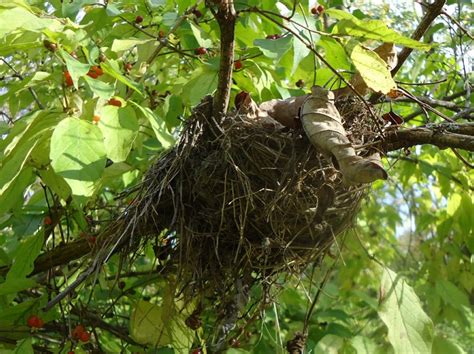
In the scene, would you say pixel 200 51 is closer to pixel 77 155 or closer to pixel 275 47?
pixel 275 47

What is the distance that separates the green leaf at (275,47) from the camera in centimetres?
166

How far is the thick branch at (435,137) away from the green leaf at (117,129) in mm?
622

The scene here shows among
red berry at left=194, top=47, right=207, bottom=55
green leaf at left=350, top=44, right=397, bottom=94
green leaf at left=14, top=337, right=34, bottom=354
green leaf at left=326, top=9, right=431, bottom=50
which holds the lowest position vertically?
green leaf at left=14, top=337, right=34, bottom=354

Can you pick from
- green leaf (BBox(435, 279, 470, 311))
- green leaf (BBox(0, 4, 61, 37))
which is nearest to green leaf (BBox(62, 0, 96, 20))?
green leaf (BBox(0, 4, 61, 37))

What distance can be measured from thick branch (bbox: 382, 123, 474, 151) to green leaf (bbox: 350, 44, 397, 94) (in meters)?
0.15

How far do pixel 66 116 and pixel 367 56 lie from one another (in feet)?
2.46

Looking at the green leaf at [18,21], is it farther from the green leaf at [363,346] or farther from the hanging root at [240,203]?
the green leaf at [363,346]

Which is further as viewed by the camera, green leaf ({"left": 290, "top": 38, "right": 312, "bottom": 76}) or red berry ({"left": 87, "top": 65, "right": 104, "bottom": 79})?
red berry ({"left": 87, "top": 65, "right": 104, "bottom": 79})

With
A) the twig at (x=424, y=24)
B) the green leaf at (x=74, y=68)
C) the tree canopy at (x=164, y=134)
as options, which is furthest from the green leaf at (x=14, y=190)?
the twig at (x=424, y=24)

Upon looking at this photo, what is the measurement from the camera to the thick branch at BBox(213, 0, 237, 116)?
147 centimetres

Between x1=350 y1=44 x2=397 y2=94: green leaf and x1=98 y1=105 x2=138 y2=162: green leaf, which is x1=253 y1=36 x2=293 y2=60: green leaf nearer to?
x1=350 y1=44 x2=397 y2=94: green leaf

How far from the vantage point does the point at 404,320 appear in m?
1.87

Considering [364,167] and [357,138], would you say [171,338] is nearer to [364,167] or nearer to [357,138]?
[357,138]

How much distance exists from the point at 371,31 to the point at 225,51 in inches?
13.6
